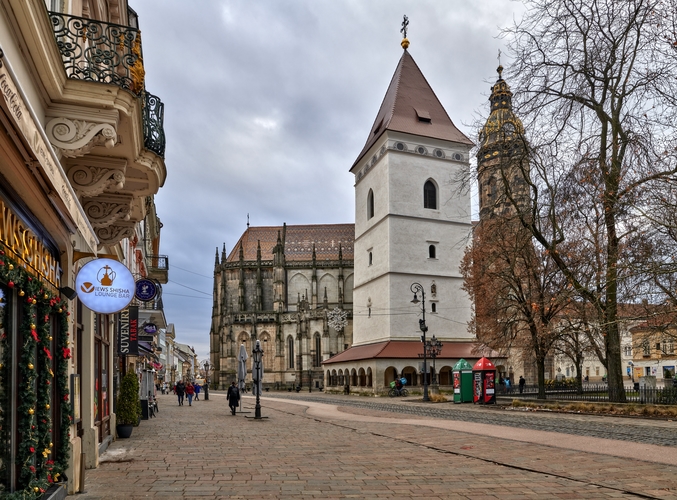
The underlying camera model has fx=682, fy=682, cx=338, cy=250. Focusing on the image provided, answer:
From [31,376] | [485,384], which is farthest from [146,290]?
[485,384]

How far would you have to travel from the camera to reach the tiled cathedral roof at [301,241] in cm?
8962

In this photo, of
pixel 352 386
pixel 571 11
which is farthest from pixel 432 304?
pixel 571 11

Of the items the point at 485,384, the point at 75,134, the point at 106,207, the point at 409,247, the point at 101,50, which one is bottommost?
the point at 485,384

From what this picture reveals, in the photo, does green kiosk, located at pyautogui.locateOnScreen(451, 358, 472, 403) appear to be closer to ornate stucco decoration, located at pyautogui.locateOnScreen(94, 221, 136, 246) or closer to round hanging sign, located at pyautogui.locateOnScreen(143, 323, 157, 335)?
round hanging sign, located at pyautogui.locateOnScreen(143, 323, 157, 335)

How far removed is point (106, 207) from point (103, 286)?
2586 millimetres

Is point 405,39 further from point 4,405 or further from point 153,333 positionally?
point 4,405

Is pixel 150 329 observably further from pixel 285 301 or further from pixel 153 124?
pixel 285 301

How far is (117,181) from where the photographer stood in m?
9.41

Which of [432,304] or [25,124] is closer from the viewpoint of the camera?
[25,124]

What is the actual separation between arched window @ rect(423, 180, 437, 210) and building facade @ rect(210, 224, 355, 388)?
2474 centimetres

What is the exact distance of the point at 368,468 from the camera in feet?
36.6

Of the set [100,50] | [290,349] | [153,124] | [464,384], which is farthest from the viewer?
[290,349]

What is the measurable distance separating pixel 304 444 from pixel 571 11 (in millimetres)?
17051

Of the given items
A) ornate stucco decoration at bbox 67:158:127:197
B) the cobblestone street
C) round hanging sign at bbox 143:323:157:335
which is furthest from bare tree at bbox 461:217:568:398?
ornate stucco decoration at bbox 67:158:127:197
